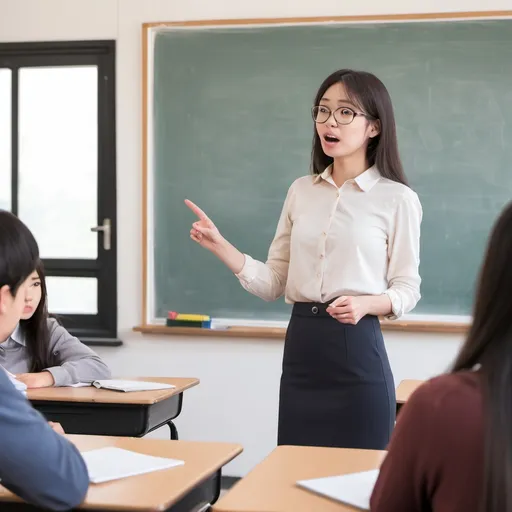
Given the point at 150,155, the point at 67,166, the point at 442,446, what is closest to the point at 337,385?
the point at 442,446

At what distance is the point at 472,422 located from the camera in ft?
3.80

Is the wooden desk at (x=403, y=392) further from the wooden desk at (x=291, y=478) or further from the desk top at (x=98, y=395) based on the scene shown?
the desk top at (x=98, y=395)

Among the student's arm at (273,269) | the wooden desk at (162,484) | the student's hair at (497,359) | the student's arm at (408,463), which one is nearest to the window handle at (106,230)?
the student's arm at (273,269)

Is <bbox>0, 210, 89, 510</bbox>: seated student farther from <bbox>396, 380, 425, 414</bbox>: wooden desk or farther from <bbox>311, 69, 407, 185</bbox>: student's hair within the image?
<bbox>311, 69, 407, 185</bbox>: student's hair

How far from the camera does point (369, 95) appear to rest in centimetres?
262

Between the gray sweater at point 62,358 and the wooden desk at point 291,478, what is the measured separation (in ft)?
4.31

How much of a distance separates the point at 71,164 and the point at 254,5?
130 centimetres

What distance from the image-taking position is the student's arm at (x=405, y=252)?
2555mm

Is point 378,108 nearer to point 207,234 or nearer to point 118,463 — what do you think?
point 207,234

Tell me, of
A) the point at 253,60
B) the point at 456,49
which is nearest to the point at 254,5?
the point at 253,60

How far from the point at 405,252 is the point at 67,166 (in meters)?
2.67

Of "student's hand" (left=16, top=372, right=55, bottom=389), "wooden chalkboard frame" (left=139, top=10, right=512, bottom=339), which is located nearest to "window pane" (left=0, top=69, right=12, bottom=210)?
"wooden chalkboard frame" (left=139, top=10, right=512, bottom=339)

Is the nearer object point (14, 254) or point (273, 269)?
point (14, 254)

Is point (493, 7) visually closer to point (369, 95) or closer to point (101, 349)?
point (369, 95)
